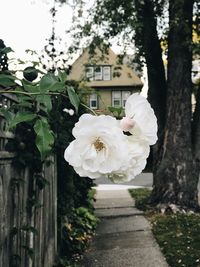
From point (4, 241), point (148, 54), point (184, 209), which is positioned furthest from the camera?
point (148, 54)

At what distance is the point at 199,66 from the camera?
12.4 metres

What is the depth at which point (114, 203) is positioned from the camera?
1095 centimetres

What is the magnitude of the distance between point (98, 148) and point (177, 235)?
6.40 meters

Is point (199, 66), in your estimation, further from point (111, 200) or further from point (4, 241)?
point (4, 241)

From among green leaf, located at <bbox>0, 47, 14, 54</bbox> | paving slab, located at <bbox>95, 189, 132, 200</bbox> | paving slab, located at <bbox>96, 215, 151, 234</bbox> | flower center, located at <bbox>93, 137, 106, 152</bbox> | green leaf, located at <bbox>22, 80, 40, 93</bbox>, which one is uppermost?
green leaf, located at <bbox>0, 47, 14, 54</bbox>

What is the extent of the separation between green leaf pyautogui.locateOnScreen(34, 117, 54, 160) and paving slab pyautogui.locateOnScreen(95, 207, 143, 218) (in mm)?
7756

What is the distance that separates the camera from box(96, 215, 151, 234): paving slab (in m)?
7.66

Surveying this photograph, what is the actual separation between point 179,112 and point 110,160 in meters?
8.69

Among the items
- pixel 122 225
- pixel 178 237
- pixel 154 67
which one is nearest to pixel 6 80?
pixel 178 237

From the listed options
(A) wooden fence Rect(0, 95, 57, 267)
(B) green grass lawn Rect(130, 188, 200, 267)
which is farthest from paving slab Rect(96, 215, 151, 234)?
(A) wooden fence Rect(0, 95, 57, 267)

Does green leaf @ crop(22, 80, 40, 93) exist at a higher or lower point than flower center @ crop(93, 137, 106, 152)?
higher

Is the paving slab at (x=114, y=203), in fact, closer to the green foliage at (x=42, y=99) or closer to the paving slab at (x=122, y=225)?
the paving slab at (x=122, y=225)

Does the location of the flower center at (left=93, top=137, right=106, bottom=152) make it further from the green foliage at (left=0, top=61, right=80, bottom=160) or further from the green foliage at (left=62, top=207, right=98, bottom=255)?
the green foliage at (left=62, top=207, right=98, bottom=255)

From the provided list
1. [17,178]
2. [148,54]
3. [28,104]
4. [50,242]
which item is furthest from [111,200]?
[28,104]
